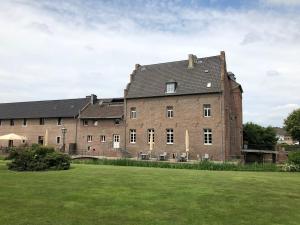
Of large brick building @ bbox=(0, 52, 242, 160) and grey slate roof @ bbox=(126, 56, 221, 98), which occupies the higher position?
grey slate roof @ bbox=(126, 56, 221, 98)

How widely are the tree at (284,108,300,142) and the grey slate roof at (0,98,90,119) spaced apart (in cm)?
3390

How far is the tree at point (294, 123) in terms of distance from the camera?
180ft

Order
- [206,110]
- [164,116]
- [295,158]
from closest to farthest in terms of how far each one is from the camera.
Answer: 1. [295,158]
2. [206,110]
3. [164,116]

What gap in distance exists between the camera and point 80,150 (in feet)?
140

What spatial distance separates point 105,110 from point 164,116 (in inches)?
371

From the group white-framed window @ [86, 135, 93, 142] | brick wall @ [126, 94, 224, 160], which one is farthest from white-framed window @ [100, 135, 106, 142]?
brick wall @ [126, 94, 224, 160]

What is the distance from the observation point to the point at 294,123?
181 feet

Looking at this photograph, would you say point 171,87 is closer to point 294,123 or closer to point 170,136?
point 170,136

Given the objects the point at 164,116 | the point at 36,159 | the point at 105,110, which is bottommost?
the point at 36,159

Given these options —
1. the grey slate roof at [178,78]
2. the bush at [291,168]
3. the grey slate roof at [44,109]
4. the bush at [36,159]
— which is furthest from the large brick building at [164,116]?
the bush at [36,159]

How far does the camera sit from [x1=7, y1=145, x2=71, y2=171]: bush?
18289 mm

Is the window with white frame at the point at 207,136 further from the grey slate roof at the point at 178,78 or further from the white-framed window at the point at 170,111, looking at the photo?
the white-framed window at the point at 170,111

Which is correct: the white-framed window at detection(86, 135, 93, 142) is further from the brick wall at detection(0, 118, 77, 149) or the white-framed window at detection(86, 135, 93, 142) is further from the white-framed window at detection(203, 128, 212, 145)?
the white-framed window at detection(203, 128, 212, 145)

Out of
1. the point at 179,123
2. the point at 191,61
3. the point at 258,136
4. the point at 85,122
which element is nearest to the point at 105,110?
the point at 85,122
